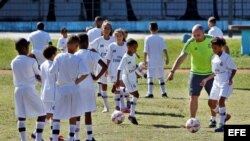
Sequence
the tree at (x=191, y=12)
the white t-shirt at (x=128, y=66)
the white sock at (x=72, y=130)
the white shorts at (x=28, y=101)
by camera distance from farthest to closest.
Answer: the tree at (x=191, y=12)
the white t-shirt at (x=128, y=66)
the white shorts at (x=28, y=101)
the white sock at (x=72, y=130)

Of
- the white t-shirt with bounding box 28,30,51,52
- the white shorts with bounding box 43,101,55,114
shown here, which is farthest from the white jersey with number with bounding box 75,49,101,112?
the white t-shirt with bounding box 28,30,51,52

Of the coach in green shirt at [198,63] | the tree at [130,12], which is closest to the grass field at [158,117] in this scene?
the coach in green shirt at [198,63]

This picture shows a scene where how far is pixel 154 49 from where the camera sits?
26.3 m

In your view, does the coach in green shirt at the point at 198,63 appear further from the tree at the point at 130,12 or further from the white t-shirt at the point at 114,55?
the tree at the point at 130,12

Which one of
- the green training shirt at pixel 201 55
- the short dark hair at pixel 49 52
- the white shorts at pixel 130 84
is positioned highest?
the short dark hair at pixel 49 52

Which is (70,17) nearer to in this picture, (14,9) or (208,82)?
(14,9)

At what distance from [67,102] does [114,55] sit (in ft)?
20.8

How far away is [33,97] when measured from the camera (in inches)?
652

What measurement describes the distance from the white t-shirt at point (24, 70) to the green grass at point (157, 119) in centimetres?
197

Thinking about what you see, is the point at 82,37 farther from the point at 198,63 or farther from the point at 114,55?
the point at 114,55

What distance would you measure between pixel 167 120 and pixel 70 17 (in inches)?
1315

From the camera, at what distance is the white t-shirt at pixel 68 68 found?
51.8 feet

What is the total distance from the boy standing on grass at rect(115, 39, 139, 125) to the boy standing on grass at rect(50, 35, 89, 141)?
407cm

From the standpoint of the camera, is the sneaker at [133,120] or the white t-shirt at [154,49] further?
the white t-shirt at [154,49]
